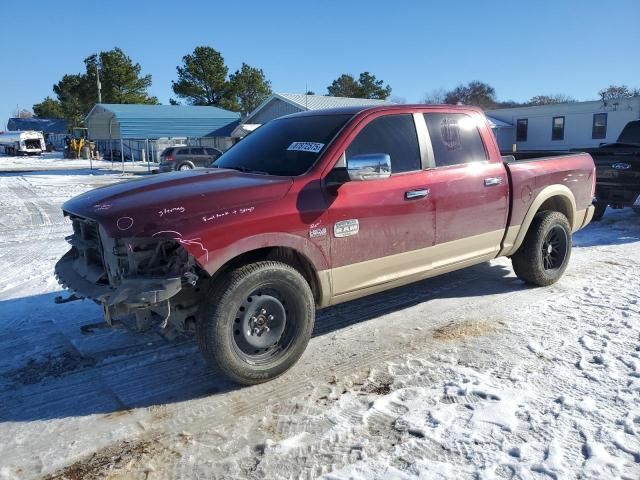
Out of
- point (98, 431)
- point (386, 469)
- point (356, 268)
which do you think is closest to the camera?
point (386, 469)

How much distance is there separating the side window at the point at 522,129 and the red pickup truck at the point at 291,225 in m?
36.1

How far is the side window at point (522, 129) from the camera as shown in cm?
3841

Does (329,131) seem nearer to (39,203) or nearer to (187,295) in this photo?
(187,295)

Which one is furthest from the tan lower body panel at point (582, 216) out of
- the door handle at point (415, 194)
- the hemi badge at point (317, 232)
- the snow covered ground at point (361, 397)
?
the hemi badge at point (317, 232)

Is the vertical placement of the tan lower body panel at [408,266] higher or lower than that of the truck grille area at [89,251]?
lower

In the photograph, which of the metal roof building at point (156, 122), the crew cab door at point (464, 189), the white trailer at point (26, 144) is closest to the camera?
the crew cab door at point (464, 189)

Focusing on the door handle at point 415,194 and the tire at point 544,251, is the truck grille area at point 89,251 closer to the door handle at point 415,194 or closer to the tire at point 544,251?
the door handle at point 415,194

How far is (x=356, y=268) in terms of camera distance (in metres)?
4.19

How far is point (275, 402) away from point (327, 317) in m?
1.66

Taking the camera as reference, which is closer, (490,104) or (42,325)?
(42,325)

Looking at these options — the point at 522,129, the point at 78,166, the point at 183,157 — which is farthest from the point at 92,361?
the point at 78,166

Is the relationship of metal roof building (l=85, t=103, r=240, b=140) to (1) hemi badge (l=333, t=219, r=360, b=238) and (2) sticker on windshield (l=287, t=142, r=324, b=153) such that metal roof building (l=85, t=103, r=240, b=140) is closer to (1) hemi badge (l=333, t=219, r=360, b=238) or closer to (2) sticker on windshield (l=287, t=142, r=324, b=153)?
(2) sticker on windshield (l=287, t=142, r=324, b=153)

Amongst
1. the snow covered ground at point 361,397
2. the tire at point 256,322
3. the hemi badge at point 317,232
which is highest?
the hemi badge at point 317,232

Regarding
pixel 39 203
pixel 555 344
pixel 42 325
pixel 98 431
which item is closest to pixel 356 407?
pixel 98 431
